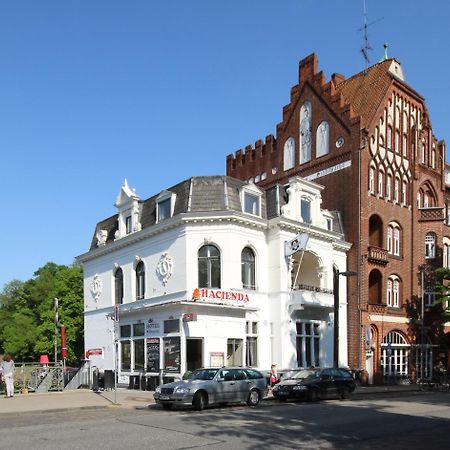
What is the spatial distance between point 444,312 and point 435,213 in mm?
6864

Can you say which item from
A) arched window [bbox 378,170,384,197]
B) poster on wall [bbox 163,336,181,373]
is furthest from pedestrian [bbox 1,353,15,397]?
arched window [bbox 378,170,384,197]

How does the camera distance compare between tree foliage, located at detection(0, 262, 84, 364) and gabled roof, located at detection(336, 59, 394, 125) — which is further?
tree foliage, located at detection(0, 262, 84, 364)

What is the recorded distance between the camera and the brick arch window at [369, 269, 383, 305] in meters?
37.4

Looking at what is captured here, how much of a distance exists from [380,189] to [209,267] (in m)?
14.2

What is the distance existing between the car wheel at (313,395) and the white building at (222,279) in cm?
612

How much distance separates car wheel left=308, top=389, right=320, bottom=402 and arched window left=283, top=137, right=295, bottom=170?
68.6 feet

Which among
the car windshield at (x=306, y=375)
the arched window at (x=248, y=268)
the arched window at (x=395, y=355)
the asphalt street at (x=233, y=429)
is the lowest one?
the arched window at (x=395, y=355)

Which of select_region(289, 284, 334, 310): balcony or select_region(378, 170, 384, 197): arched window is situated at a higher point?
select_region(378, 170, 384, 197): arched window

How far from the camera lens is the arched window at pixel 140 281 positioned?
32625mm

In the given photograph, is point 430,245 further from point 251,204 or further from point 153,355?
point 153,355

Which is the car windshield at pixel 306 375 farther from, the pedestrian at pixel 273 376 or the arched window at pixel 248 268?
the arched window at pixel 248 268

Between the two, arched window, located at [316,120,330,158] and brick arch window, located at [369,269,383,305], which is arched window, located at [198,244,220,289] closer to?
brick arch window, located at [369,269,383,305]

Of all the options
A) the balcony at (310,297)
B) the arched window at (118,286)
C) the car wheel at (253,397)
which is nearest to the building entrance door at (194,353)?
the balcony at (310,297)

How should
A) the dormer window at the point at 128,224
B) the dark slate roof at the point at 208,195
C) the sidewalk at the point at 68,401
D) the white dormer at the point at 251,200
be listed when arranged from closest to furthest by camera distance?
the sidewalk at the point at 68,401 < the dark slate roof at the point at 208,195 < the white dormer at the point at 251,200 < the dormer window at the point at 128,224
